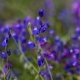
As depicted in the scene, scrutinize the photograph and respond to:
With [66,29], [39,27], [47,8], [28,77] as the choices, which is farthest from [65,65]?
[47,8]

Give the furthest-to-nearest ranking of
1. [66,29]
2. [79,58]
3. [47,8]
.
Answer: [47,8]
[66,29]
[79,58]

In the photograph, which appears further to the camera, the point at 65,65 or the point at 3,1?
the point at 3,1

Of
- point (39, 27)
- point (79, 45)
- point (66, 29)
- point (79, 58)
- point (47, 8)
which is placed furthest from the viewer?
point (47, 8)

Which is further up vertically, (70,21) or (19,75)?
(70,21)

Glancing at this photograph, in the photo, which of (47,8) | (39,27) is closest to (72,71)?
(39,27)

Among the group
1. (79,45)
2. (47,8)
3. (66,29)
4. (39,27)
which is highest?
(47,8)

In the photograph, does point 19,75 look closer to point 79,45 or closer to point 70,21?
point 79,45

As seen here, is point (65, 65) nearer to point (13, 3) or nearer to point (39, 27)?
point (39, 27)
